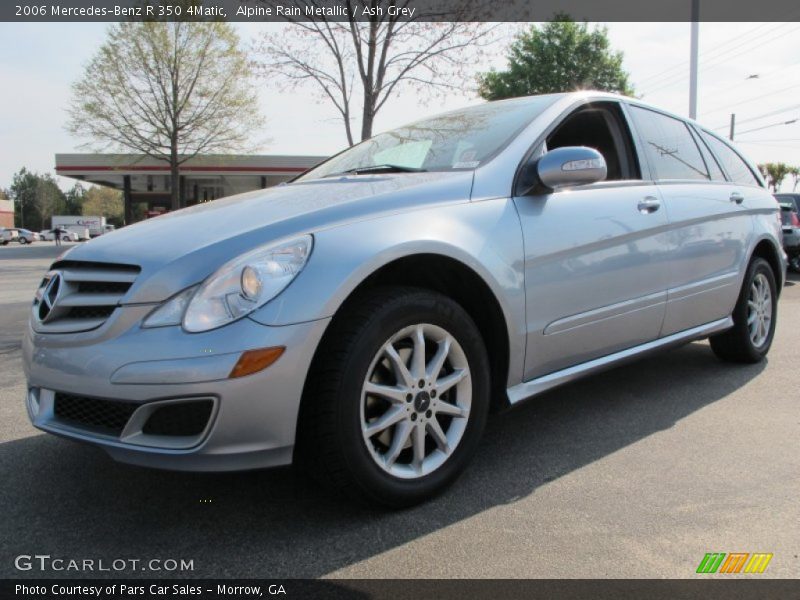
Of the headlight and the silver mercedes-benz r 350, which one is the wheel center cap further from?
the headlight

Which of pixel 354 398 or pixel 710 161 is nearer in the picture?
pixel 354 398

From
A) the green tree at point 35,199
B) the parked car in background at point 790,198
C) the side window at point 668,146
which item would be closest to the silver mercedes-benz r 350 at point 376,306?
the side window at point 668,146

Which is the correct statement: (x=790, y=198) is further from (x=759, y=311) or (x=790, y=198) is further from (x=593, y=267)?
(x=593, y=267)

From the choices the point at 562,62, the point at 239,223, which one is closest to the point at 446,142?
the point at 239,223

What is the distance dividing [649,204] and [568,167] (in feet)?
2.85

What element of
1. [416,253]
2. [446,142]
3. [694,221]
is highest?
[446,142]

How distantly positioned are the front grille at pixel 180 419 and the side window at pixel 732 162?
12.6 feet

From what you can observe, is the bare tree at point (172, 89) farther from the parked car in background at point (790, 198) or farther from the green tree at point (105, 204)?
the green tree at point (105, 204)

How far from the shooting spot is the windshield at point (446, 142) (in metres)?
3.04

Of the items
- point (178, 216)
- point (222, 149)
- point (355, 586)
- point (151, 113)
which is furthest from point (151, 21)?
point (355, 586)

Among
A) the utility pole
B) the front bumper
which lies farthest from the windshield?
the utility pole

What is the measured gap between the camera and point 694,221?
12.3 feet

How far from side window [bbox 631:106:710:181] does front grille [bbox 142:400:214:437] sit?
9.31 ft

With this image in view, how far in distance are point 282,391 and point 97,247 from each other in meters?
1.02
